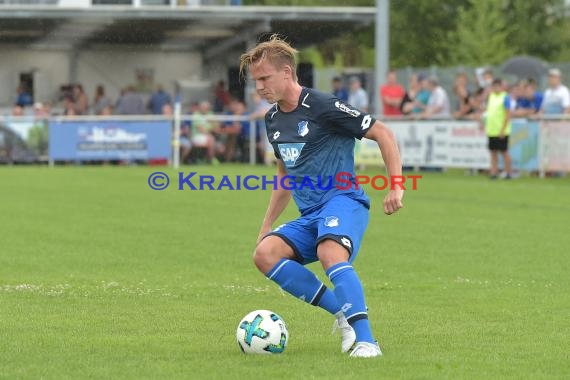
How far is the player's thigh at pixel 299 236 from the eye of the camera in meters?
7.15

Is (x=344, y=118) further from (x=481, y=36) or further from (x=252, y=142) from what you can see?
(x=481, y=36)

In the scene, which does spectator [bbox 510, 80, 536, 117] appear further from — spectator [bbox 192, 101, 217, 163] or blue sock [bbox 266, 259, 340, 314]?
blue sock [bbox 266, 259, 340, 314]

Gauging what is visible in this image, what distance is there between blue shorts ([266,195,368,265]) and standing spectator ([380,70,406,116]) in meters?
21.1

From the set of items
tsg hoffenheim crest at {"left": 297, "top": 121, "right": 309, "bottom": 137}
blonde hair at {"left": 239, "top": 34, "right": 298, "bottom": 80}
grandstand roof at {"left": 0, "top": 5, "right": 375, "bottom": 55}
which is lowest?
tsg hoffenheim crest at {"left": 297, "top": 121, "right": 309, "bottom": 137}

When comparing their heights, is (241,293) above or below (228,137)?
below

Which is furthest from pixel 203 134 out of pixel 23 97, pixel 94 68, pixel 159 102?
pixel 94 68

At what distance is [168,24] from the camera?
37.3 m

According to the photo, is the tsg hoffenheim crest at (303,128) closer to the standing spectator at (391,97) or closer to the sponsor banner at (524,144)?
the sponsor banner at (524,144)

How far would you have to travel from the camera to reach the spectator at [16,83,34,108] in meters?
36.8

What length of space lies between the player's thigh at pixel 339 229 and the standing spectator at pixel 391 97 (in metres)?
21.1

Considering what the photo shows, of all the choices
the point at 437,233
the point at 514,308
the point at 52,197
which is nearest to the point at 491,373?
the point at 514,308

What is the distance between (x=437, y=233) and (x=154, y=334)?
24.4 feet

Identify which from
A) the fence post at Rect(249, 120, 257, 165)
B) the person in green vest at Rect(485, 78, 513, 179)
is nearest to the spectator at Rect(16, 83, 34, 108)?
the fence post at Rect(249, 120, 257, 165)

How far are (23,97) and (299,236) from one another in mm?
30930
